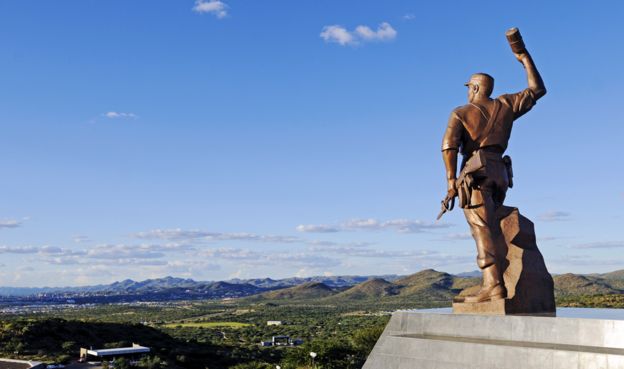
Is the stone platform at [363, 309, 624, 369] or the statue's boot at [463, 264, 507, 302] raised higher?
the statue's boot at [463, 264, 507, 302]

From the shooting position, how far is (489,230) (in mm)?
12391

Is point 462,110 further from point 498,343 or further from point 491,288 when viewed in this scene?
point 498,343

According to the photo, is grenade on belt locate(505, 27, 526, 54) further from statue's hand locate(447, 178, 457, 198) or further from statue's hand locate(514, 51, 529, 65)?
statue's hand locate(447, 178, 457, 198)

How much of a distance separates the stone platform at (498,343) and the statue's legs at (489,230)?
3.52 feet

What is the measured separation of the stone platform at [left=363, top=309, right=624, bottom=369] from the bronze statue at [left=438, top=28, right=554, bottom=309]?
1.07 meters

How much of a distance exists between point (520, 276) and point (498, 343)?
219cm

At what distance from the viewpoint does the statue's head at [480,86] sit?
13461 mm

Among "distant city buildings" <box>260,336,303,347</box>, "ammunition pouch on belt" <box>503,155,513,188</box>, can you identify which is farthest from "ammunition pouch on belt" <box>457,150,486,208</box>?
"distant city buildings" <box>260,336,303,347</box>

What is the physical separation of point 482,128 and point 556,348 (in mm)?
4979

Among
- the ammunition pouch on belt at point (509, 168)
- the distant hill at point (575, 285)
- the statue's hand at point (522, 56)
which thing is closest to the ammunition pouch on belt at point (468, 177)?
the ammunition pouch on belt at point (509, 168)

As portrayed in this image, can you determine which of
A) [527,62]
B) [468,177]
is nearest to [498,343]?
[468,177]

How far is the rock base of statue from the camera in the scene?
11.8 meters

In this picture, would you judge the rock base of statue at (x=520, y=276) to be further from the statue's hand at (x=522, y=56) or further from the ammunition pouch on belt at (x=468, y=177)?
the statue's hand at (x=522, y=56)

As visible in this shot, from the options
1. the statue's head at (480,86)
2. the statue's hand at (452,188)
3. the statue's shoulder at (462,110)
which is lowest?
the statue's hand at (452,188)
